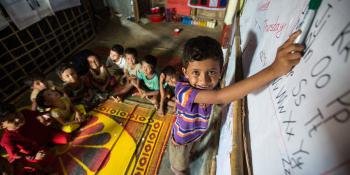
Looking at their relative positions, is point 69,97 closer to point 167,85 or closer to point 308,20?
point 167,85

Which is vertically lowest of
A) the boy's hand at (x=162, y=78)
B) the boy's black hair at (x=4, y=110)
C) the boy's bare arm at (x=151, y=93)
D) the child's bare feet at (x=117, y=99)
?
the child's bare feet at (x=117, y=99)

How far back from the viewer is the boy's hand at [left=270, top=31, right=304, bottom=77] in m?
0.49

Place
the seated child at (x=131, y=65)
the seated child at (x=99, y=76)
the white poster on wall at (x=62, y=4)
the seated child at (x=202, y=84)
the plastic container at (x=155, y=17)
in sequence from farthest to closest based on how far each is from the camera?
the plastic container at (x=155, y=17) < the white poster on wall at (x=62, y=4) < the seated child at (x=99, y=76) < the seated child at (x=131, y=65) < the seated child at (x=202, y=84)

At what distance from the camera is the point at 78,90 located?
255 cm

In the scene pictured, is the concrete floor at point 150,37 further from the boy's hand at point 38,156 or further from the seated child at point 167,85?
the boy's hand at point 38,156

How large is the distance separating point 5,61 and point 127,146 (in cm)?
219

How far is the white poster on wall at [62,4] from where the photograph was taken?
2.93m

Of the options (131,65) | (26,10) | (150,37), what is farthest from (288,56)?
(150,37)

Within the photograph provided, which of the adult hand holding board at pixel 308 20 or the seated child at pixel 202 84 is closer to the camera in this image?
the adult hand holding board at pixel 308 20

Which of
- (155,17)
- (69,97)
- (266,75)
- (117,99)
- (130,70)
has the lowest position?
(117,99)

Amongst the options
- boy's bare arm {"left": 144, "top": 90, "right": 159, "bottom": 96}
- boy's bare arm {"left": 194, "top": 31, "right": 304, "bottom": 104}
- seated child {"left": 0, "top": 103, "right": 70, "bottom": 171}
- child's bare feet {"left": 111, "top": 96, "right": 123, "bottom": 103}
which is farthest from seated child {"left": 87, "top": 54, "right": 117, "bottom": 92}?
boy's bare arm {"left": 194, "top": 31, "right": 304, "bottom": 104}

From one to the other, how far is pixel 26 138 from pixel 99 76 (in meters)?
1.21

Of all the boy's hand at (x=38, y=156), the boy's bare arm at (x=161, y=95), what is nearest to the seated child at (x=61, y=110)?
the boy's hand at (x=38, y=156)

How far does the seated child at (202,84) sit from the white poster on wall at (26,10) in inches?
107
